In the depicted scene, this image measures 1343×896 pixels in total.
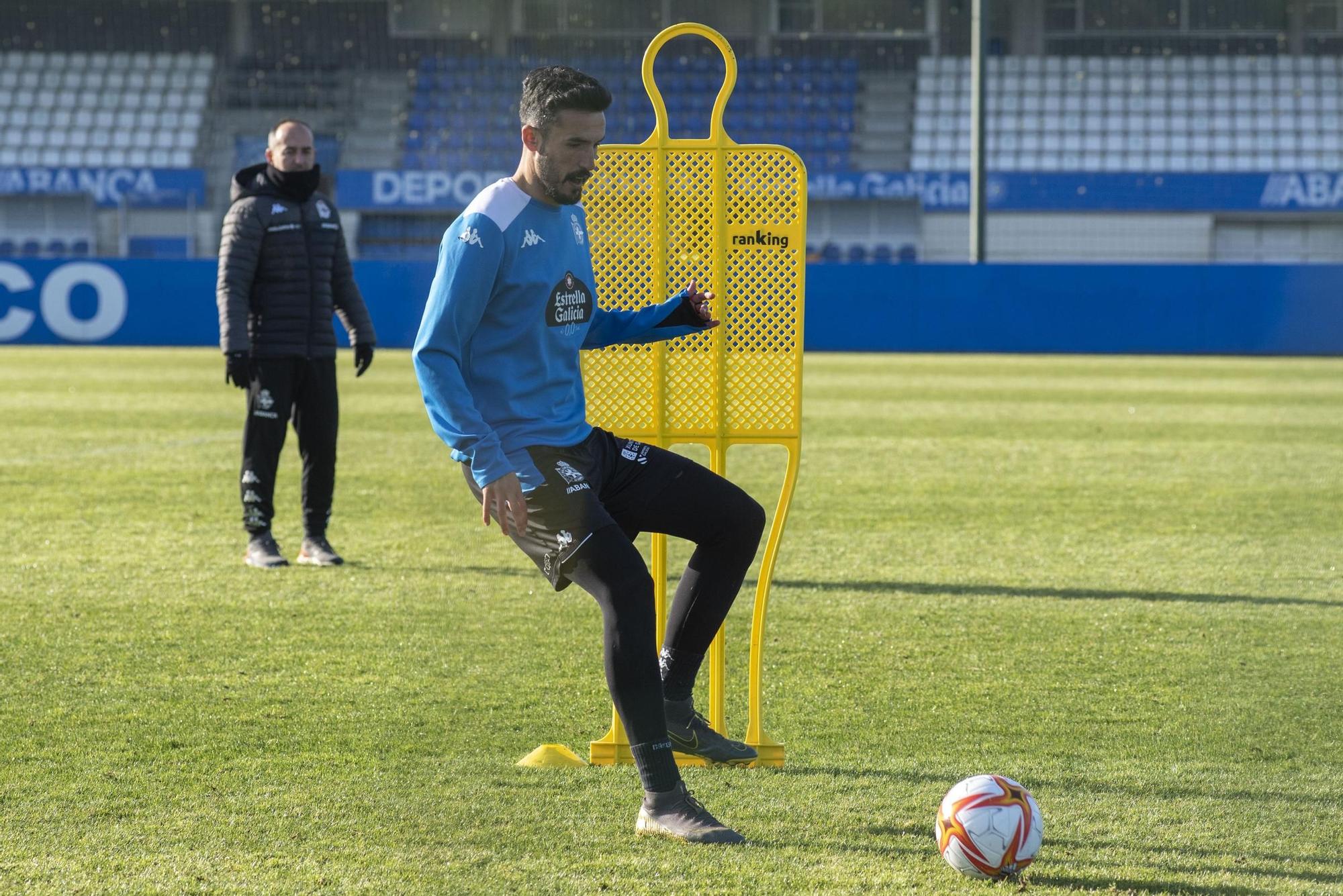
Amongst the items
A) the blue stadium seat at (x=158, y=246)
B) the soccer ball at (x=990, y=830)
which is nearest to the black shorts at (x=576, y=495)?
the soccer ball at (x=990, y=830)

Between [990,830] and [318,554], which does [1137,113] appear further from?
[990,830]

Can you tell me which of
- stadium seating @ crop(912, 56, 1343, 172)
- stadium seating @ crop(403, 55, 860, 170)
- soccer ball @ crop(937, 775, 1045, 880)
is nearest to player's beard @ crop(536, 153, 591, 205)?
soccer ball @ crop(937, 775, 1045, 880)

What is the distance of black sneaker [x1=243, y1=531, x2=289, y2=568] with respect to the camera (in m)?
7.68

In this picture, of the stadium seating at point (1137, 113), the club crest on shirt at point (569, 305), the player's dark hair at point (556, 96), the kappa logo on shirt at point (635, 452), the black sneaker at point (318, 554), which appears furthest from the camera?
the stadium seating at point (1137, 113)

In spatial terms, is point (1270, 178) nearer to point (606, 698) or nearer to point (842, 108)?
point (842, 108)

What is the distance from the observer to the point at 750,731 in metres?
4.45

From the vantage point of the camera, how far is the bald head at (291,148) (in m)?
7.46

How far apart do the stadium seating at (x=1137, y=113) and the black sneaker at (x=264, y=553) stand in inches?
1128

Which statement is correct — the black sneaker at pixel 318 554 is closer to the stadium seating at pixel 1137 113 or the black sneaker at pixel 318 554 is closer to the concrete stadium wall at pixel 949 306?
the concrete stadium wall at pixel 949 306

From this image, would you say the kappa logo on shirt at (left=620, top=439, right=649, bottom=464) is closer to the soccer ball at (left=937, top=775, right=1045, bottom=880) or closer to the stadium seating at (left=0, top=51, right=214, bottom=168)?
the soccer ball at (left=937, top=775, right=1045, bottom=880)

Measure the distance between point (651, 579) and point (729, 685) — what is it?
1.60 m

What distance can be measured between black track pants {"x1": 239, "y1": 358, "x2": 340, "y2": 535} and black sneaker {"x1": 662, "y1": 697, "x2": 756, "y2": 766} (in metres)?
3.83

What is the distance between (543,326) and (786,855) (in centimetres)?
140

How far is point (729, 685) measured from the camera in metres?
5.44
